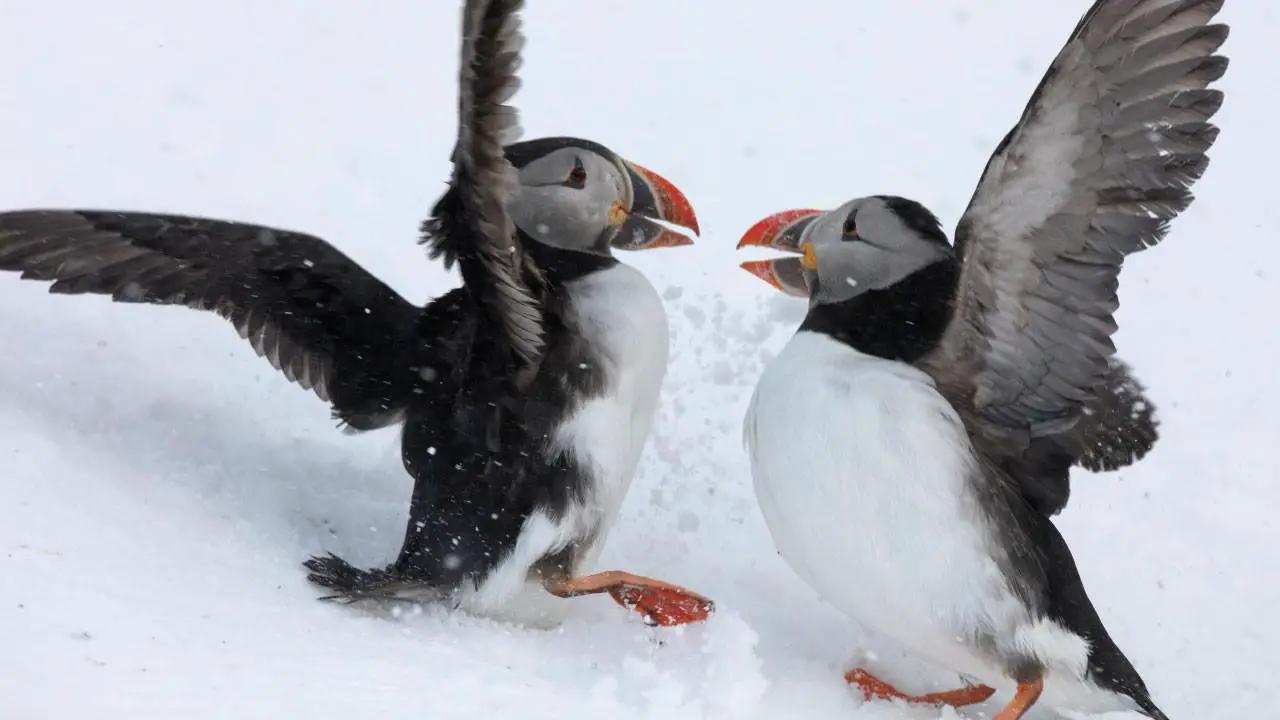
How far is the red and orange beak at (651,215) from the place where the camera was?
14.8 feet

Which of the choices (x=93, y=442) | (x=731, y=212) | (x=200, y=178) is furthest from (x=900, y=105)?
(x=93, y=442)

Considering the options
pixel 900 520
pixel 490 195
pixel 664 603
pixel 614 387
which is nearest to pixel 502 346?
pixel 614 387

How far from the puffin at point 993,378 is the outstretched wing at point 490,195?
2.49 feet

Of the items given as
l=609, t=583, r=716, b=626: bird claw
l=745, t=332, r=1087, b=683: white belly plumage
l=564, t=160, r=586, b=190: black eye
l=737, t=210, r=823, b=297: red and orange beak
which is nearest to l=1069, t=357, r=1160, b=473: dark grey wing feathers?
l=745, t=332, r=1087, b=683: white belly plumage

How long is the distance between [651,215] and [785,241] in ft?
1.39

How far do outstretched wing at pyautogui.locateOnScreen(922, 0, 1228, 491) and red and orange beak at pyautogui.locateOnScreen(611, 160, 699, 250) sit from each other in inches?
36.1

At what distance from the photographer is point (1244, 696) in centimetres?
460

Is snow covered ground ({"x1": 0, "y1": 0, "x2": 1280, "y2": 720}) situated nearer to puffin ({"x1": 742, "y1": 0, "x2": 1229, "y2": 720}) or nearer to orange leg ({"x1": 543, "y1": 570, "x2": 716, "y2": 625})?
orange leg ({"x1": 543, "y1": 570, "x2": 716, "y2": 625})

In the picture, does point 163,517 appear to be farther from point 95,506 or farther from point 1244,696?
point 1244,696

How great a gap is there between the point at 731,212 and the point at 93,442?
3354 millimetres

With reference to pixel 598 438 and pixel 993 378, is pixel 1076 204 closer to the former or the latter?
pixel 993 378

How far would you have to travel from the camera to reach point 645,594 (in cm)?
421

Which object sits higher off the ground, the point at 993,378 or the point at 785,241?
the point at 785,241

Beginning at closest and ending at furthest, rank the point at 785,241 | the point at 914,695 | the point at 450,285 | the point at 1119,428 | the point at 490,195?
1. the point at 490,195
2. the point at 914,695
3. the point at 785,241
4. the point at 1119,428
5. the point at 450,285
